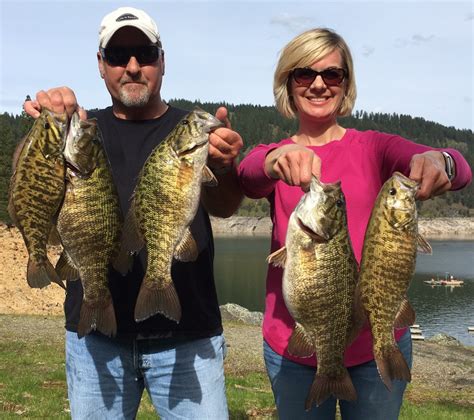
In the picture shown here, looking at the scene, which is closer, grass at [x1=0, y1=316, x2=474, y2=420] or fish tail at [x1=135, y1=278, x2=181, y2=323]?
fish tail at [x1=135, y1=278, x2=181, y2=323]

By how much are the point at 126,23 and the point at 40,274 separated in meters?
1.85

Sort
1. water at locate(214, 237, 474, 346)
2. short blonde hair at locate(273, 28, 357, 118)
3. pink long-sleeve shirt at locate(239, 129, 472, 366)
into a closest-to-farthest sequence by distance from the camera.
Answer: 1. pink long-sleeve shirt at locate(239, 129, 472, 366)
2. short blonde hair at locate(273, 28, 357, 118)
3. water at locate(214, 237, 474, 346)

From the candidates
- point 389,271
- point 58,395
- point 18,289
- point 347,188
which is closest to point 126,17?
point 347,188

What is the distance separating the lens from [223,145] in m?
3.50

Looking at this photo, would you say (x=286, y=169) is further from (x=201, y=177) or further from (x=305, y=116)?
(x=305, y=116)

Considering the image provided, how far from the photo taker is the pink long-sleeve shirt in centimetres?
392

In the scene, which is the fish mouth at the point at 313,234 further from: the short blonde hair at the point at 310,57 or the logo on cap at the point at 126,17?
the logo on cap at the point at 126,17

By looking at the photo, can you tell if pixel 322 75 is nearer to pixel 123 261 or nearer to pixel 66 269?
pixel 123 261

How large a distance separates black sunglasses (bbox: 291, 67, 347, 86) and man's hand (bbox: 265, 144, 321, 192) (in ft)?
2.74

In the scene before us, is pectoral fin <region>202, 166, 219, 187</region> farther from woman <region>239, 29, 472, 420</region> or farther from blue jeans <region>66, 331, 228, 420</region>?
blue jeans <region>66, 331, 228, 420</region>

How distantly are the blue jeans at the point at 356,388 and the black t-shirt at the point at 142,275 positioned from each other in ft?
1.98

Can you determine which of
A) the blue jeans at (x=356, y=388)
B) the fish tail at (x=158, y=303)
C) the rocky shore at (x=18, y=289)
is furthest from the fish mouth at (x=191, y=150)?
the rocky shore at (x=18, y=289)

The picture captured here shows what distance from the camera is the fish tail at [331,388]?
361 cm

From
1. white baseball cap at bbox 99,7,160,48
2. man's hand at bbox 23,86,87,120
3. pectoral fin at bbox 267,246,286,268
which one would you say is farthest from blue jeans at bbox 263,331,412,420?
white baseball cap at bbox 99,7,160,48
